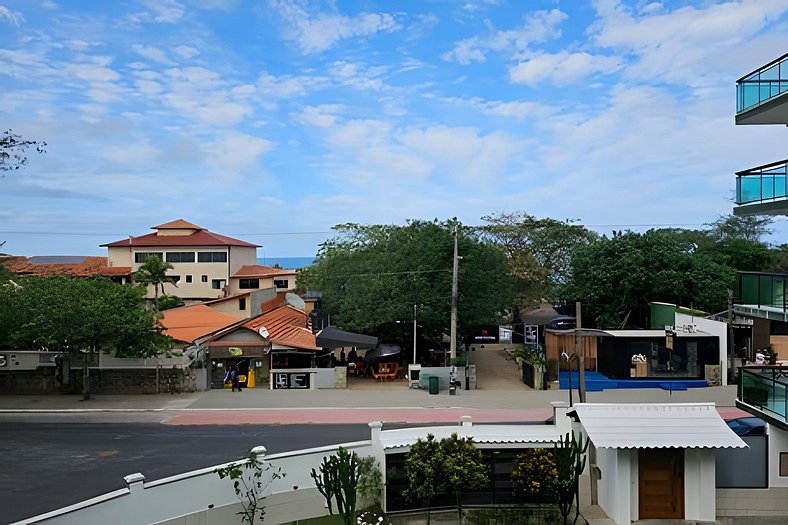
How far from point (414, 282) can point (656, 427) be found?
25.4 metres

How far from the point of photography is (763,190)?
18.3 meters

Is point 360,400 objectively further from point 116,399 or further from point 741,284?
point 741,284

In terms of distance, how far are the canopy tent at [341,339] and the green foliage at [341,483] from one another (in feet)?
69.9

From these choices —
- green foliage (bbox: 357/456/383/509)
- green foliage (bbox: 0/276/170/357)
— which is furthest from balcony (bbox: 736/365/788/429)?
green foliage (bbox: 0/276/170/357)

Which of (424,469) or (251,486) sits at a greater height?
(424,469)

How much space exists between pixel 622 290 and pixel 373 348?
16237 mm

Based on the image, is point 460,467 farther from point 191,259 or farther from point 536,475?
point 191,259

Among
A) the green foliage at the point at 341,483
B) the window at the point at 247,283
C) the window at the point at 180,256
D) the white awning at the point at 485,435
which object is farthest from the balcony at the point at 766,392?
the window at the point at 180,256

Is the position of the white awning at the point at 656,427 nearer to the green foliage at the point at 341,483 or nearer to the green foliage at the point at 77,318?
the green foliage at the point at 341,483

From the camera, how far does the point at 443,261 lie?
42.3m

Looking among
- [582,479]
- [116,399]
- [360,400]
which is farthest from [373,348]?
[582,479]

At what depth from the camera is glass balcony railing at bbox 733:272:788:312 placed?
17.8 metres

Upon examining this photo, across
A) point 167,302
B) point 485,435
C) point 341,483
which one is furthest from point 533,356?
point 167,302

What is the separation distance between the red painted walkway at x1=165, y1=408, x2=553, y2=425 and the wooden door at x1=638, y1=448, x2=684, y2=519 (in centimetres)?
1213
